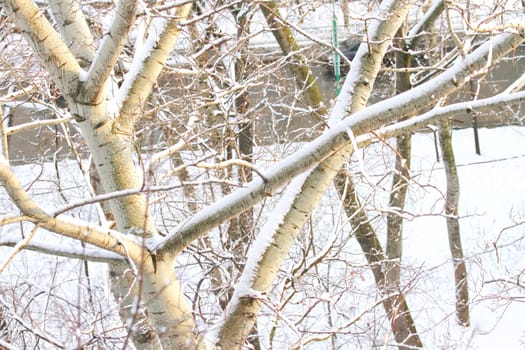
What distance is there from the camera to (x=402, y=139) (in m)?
11.0

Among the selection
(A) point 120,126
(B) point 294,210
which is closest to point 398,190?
(B) point 294,210

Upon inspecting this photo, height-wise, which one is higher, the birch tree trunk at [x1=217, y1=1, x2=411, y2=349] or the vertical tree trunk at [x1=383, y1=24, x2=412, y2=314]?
the vertical tree trunk at [x1=383, y1=24, x2=412, y2=314]

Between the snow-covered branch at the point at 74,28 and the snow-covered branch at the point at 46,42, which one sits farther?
the snow-covered branch at the point at 74,28

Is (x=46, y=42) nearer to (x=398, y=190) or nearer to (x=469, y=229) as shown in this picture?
(x=398, y=190)

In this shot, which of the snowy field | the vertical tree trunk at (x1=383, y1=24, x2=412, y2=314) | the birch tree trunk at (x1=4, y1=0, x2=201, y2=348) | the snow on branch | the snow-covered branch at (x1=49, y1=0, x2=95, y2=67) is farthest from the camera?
the snowy field

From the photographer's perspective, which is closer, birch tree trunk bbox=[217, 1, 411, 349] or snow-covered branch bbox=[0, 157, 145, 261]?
snow-covered branch bbox=[0, 157, 145, 261]

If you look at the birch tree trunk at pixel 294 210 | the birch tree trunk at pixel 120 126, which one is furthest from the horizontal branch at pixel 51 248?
the birch tree trunk at pixel 294 210

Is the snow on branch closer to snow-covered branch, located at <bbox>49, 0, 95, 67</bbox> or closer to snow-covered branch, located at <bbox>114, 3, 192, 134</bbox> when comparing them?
snow-covered branch, located at <bbox>114, 3, 192, 134</bbox>

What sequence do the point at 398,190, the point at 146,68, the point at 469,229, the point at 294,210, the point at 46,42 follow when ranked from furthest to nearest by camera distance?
the point at 469,229, the point at 398,190, the point at 294,210, the point at 146,68, the point at 46,42

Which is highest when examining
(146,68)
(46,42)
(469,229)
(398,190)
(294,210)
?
(469,229)

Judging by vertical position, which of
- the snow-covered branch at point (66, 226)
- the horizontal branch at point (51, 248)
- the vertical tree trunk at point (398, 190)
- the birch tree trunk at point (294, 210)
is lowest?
the horizontal branch at point (51, 248)

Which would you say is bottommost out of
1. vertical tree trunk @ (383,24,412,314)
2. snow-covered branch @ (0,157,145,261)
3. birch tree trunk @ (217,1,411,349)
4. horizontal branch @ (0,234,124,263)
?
horizontal branch @ (0,234,124,263)

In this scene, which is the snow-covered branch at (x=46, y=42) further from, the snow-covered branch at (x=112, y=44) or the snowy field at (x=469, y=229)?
the snowy field at (x=469, y=229)

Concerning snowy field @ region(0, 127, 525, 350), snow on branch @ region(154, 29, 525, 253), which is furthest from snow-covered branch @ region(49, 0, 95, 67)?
snowy field @ region(0, 127, 525, 350)
